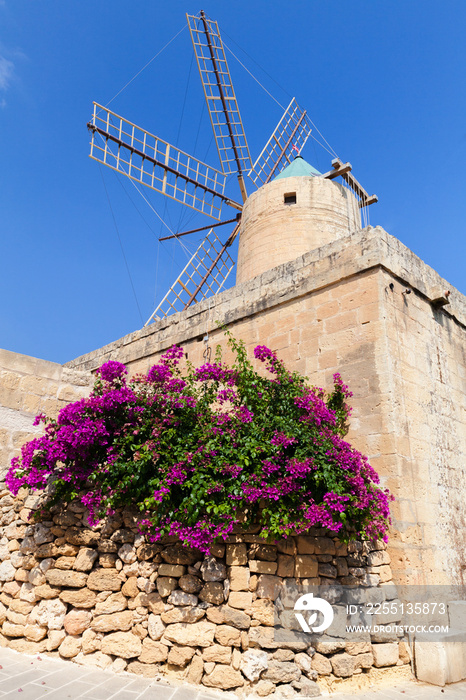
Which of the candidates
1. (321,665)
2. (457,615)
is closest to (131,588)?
(321,665)

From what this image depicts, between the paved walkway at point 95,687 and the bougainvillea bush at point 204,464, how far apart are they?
35.6 inches

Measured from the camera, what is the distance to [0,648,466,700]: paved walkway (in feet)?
9.87

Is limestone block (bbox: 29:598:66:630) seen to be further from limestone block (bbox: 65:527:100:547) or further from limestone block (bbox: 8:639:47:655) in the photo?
limestone block (bbox: 65:527:100:547)

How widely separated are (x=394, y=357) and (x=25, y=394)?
3.99 metres

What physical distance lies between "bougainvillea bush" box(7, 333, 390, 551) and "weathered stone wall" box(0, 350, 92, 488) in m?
1.02

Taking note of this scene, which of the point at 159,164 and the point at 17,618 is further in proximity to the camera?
the point at 159,164

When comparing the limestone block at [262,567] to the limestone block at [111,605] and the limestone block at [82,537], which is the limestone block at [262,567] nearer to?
the limestone block at [111,605]

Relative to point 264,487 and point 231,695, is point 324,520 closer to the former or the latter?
point 264,487

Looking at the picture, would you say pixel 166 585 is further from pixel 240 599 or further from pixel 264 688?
pixel 264 688

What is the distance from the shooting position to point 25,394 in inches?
215

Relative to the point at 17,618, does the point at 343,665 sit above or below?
below

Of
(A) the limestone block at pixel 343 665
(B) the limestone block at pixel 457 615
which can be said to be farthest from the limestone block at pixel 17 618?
(B) the limestone block at pixel 457 615

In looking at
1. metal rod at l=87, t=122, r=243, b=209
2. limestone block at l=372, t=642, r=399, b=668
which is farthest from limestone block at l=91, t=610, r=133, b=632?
metal rod at l=87, t=122, r=243, b=209

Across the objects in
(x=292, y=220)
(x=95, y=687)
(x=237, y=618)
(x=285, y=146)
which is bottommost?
(x=95, y=687)
